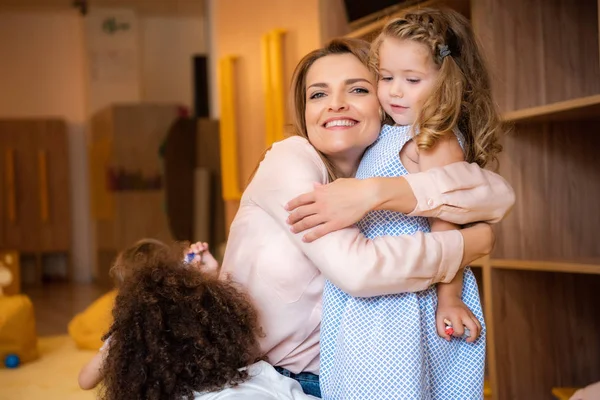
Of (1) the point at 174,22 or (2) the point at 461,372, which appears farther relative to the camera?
(1) the point at 174,22

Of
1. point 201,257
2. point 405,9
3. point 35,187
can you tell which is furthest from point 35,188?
point 201,257

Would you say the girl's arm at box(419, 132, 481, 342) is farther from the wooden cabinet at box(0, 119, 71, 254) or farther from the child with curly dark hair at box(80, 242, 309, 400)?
the wooden cabinet at box(0, 119, 71, 254)

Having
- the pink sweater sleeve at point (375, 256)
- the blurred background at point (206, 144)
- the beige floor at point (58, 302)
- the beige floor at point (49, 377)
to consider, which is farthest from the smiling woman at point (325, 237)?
the beige floor at point (58, 302)

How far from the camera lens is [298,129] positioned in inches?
63.9

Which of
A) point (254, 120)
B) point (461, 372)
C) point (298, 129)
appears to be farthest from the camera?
point (254, 120)

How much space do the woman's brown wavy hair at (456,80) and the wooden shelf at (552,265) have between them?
2.04ft

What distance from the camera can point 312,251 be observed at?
1.31 meters

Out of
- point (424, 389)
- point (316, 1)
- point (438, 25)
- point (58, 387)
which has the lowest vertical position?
point (58, 387)

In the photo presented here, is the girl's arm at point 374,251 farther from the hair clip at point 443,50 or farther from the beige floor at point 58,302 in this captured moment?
the beige floor at point 58,302

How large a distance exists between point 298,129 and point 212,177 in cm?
336

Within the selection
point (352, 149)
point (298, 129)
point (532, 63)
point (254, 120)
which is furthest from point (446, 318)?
point (254, 120)

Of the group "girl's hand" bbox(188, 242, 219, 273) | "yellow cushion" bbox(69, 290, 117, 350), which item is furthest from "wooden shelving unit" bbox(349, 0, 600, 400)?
"yellow cushion" bbox(69, 290, 117, 350)

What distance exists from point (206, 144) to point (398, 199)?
3749 mm

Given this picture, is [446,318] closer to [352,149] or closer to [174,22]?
[352,149]
